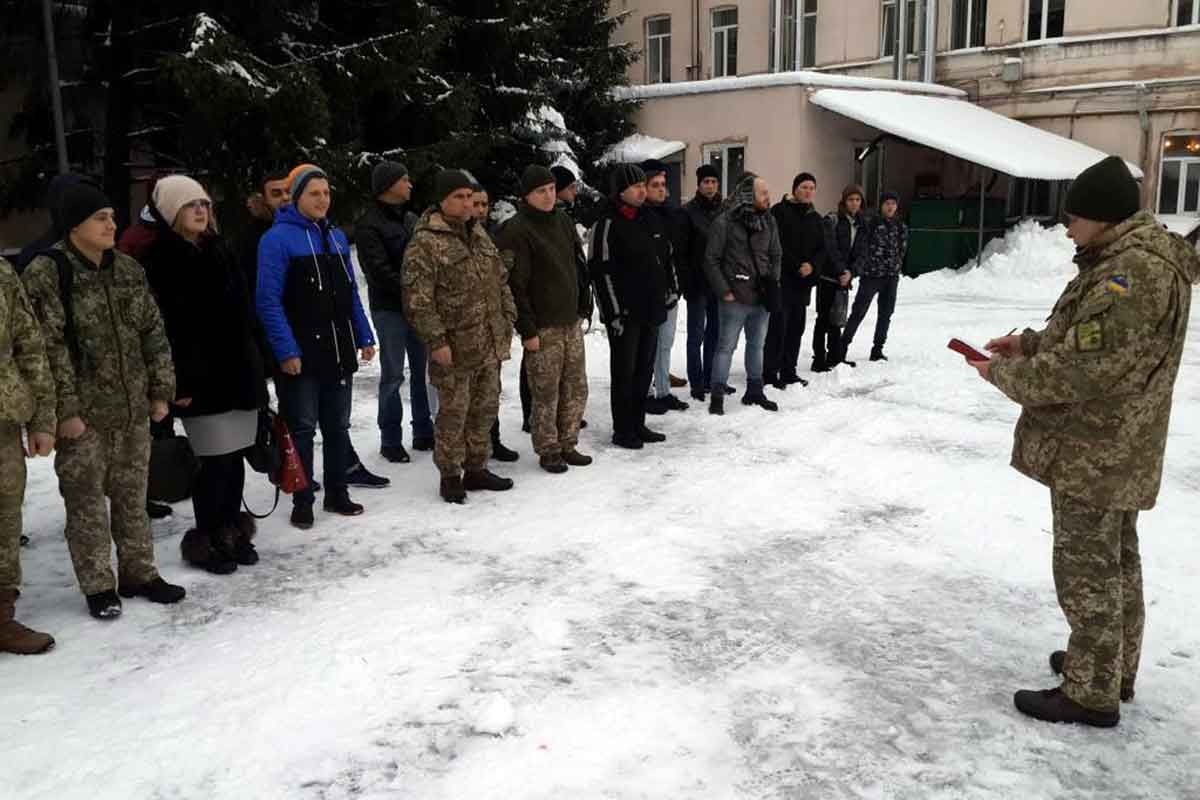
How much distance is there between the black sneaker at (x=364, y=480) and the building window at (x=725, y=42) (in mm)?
22270

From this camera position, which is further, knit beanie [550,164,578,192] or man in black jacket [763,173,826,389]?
man in black jacket [763,173,826,389]

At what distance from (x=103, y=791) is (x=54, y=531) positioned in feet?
9.48

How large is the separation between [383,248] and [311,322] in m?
1.27

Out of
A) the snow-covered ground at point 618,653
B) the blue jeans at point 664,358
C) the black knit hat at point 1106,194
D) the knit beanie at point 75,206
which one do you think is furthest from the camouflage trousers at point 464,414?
the black knit hat at point 1106,194

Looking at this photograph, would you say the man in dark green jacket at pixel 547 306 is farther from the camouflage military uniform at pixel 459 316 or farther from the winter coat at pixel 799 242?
the winter coat at pixel 799 242

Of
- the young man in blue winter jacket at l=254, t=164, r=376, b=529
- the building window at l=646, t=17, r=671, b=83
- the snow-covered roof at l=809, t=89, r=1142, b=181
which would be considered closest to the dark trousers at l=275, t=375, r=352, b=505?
the young man in blue winter jacket at l=254, t=164, r=376, b=529

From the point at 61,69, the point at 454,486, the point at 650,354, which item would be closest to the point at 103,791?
the point at 454,486

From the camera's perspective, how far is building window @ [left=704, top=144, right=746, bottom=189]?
20.4 m

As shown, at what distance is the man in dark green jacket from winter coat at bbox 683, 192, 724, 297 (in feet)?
6.36

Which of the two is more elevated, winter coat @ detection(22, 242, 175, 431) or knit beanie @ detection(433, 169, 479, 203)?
knit beanie @ detection(433, 169, 479, 203)

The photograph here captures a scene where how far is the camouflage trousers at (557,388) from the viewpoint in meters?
6.36

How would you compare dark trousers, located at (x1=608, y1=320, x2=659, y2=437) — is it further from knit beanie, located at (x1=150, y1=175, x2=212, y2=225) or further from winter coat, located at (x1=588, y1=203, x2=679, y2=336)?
knit beanie, located at (x1=150, y1=175, x2=212, y2=225)

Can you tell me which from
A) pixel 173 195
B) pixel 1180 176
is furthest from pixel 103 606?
pixel 1180 176

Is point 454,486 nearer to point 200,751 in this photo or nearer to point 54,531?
point 54,531
